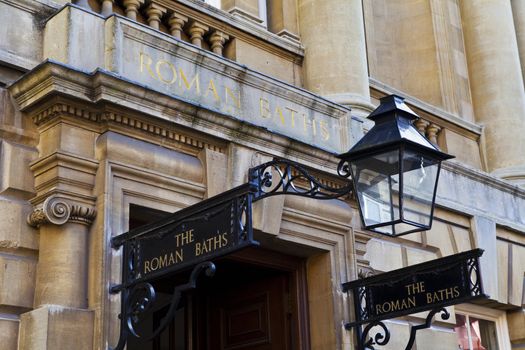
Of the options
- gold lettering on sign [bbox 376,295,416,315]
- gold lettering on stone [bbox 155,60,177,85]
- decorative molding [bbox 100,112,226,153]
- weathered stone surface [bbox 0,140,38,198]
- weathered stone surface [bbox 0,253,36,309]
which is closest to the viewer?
weathered stone surface [bbox 0,253,36,309]

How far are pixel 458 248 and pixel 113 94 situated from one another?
5381mm

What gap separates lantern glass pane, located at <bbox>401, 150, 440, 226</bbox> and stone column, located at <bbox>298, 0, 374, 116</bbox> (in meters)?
3.95

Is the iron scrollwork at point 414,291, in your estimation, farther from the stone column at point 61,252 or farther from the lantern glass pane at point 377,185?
the stone column at point 61,252

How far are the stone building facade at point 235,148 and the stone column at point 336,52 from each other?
0.06 ft

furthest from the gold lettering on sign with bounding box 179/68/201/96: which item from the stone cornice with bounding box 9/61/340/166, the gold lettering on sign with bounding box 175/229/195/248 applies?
the gold lettering on sign with bounding box 175/229/195/248

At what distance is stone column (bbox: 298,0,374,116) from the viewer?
34.8 feet

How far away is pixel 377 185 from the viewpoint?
6.38 meters

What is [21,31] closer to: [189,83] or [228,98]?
[189,83]

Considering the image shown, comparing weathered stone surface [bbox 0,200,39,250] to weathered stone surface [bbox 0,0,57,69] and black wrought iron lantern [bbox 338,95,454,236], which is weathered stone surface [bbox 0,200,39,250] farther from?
black wrought iron lantern [bbox 338,95,454,236]

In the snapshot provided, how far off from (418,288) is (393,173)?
88.1 inches

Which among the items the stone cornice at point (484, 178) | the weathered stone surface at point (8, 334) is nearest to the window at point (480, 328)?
the stone cornice at point (484, 178)

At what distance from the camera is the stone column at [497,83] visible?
1313 centimetres

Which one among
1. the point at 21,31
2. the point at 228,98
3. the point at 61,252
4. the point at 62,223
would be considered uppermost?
the point at 21,31

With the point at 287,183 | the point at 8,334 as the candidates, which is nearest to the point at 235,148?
the point at 287,183
